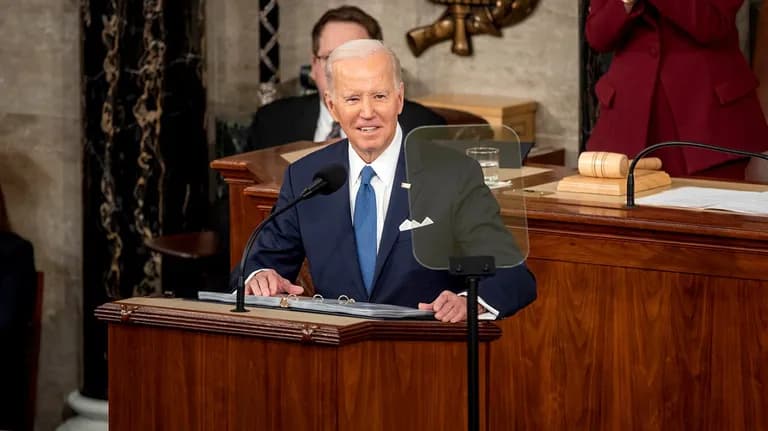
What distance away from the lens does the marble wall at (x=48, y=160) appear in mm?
6809

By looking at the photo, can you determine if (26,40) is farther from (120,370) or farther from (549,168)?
(120,370)

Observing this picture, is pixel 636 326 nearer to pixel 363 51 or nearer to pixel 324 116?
pixel 363 51

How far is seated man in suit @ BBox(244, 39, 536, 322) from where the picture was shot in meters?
3.72

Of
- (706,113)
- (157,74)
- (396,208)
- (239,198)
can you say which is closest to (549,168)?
(706,113)

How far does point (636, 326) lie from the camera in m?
4.21

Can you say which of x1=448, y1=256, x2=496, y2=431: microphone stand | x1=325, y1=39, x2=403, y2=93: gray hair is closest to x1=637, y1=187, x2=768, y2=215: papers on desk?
x1=325, y1=39, x2=403, y2=93: gray hair

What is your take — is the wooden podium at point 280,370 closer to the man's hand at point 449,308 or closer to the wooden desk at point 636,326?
the man's hand at point 449,308

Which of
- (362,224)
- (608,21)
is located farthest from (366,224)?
(608,21)

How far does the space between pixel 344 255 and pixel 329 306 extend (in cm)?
52

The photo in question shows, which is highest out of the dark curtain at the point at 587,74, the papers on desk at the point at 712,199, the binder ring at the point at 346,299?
the dark curtain at the point at 587,74

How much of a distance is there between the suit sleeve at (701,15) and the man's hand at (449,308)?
2.19 meters

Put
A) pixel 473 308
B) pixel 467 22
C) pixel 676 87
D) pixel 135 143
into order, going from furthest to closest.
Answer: pixel 467 22 < pixel 135 143 < pixel 676 87 < pixel 473 308

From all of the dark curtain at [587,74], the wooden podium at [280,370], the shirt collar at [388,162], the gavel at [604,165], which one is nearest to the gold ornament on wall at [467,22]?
the dark curtain at [587,74]

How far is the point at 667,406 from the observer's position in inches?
164
